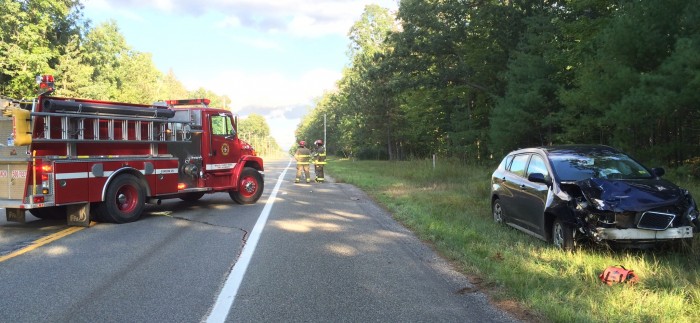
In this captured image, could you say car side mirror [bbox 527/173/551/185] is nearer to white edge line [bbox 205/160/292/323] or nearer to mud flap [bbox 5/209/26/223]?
white edge line [bbox 205/160/292/323]

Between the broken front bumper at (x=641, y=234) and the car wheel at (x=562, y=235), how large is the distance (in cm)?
55

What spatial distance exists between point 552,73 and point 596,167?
1332 cm

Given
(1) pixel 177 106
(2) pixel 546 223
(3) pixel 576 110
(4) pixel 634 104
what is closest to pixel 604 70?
(4) pixel 634 104

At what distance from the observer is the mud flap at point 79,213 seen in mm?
9391

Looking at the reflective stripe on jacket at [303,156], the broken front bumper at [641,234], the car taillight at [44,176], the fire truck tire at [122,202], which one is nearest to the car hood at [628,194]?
the broken front bumper at [641,234]

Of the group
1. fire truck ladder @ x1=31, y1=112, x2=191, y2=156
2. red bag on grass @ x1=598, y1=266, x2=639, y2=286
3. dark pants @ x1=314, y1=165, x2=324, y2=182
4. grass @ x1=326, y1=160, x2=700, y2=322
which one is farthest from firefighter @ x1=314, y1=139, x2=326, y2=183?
red bag on grass @ x1=598, y1=266, x2=639, y2=286

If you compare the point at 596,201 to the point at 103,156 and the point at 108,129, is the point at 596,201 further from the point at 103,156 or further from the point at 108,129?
the point at 108,129

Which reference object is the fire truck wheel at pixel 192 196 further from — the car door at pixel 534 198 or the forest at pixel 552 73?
the forest at pixel 552 73

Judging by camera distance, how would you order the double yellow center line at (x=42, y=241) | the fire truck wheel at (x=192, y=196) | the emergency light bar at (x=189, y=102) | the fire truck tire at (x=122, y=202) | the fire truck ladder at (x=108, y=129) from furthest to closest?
the fire truck wheel at (x=192, y=196) < the emergency light bar at (x=189, y=102) < the fire truck tire at (x=122, y=202) < the fire truck ladder at (x=108, y=129) < the double yellow center line at (x=42, y=241)

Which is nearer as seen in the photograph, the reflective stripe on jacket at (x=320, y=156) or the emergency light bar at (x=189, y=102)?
the emergency light bar at (x=189, y=102)

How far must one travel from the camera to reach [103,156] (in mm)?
9727

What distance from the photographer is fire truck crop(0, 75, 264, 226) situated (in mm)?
8695

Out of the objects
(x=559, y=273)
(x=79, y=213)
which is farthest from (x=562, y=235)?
(x=79, y=213)

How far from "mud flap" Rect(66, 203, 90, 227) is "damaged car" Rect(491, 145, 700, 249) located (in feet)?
26.1
